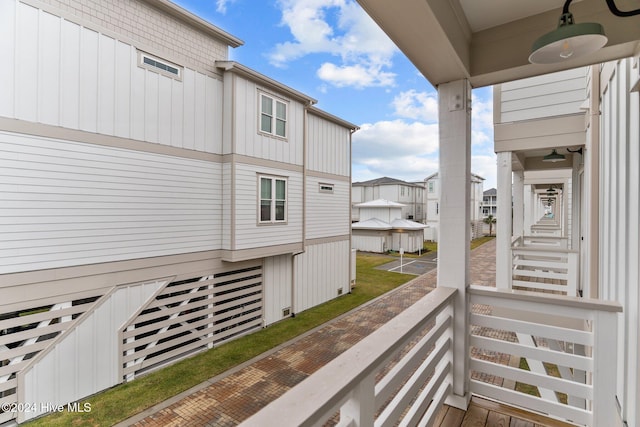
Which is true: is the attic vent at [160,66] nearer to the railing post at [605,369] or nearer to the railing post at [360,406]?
the railing post at [360,406]

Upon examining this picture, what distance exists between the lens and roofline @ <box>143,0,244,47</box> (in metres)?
5.21

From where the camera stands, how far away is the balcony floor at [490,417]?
6.45ft

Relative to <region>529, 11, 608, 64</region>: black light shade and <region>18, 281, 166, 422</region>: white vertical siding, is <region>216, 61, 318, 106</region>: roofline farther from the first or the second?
<region>529, 11, 608, 64</region>: black light shade

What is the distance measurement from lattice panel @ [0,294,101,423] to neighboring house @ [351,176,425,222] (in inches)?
765

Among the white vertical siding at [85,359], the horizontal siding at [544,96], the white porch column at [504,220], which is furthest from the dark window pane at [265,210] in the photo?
the horizontal siding at [544,96]

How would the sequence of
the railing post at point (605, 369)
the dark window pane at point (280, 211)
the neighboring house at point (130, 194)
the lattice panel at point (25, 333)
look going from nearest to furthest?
the railing post at point (605, 369)
the lattice panel at point (25, 333)
the neighboring house at point (130, 194)
the dark window pane at point (280, 211)

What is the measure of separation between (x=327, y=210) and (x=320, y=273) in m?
1.97

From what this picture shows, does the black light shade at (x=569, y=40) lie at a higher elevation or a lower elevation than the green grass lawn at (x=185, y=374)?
higher

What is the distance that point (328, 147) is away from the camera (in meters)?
9.44

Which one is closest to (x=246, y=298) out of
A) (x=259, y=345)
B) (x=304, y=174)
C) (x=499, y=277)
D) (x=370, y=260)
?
(x=259, y=345)

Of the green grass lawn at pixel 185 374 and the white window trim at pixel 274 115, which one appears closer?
the green grass lawn at pixel 185 374

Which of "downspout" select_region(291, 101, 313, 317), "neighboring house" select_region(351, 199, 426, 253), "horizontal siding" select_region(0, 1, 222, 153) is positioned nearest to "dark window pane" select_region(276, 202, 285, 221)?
"downspout" select_region(291, 101, 313, 317)

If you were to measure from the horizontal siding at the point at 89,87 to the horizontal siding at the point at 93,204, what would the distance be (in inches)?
15.6

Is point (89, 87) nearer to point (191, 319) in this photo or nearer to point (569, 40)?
point (191, 319)
